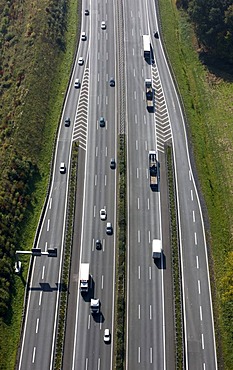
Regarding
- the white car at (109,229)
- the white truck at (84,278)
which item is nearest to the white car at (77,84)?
the white car at (109,229)

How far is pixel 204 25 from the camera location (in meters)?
146

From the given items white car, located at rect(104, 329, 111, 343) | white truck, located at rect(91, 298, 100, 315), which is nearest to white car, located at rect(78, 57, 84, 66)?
white truck, located at rect(91, 298, 100, 315)

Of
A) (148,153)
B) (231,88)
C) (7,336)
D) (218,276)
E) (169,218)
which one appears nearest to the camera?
(7,336)

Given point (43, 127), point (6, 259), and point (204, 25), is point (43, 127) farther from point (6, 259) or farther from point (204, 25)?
point (204, 25)

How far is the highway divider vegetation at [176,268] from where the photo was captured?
8906 centimetres

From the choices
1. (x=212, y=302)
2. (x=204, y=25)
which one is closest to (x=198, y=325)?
(x=212, y=302)

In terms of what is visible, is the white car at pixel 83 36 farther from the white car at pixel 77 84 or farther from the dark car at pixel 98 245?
the dark car at pixel 98 245

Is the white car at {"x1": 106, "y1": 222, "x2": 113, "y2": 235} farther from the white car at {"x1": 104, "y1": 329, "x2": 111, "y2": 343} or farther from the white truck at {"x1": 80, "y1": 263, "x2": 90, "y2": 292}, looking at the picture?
the white car at {"x1": 104, "y1": 329, "x2": 111, "y2": 343}

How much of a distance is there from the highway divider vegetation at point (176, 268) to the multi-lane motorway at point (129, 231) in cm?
103

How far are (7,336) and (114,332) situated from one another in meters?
20.3

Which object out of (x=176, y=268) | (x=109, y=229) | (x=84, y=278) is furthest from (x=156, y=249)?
(x=84, y=278)

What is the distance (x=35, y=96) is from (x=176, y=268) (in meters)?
64.3

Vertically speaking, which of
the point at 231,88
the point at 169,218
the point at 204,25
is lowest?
the point at 169,218

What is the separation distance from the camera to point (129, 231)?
107 metres
